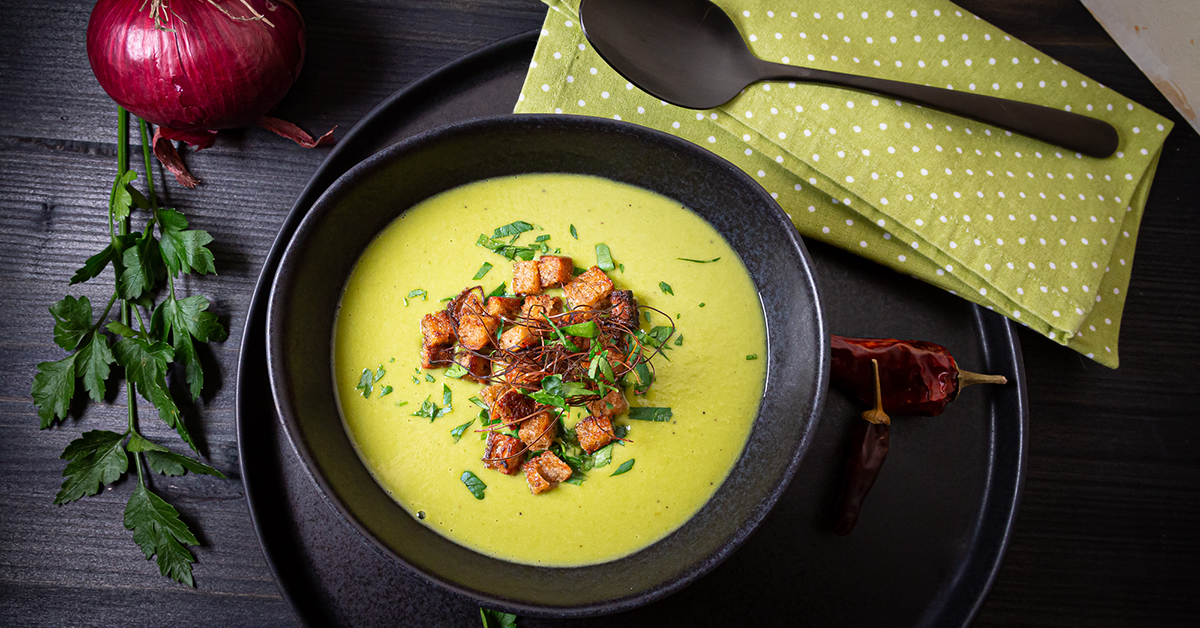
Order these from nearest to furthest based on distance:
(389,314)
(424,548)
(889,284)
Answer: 1. (424,548)
2. (389,314)
3. (889,284)

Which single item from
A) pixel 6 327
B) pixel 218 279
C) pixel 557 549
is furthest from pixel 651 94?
pixel 6 327

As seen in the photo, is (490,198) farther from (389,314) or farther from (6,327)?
(6,327)

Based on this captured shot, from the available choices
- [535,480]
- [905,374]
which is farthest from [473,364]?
[905,374]

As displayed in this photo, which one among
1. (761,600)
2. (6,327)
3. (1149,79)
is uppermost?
(1149,79)

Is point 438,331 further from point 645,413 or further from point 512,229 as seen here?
point 645,413

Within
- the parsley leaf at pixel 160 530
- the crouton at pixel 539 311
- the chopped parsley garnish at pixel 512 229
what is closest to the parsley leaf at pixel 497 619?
the crouton at pixel 539 311

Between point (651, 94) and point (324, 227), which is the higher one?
point (651, 94)

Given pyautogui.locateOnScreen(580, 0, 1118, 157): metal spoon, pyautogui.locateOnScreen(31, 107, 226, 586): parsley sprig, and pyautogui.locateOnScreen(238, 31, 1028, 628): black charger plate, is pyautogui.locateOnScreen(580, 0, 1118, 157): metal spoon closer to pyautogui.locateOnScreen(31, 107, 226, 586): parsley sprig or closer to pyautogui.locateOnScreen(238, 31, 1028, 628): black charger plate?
pyautogui.locateOnScreen(238, 31, 1028, 628): black charger plate
